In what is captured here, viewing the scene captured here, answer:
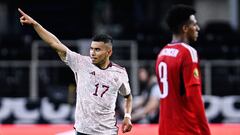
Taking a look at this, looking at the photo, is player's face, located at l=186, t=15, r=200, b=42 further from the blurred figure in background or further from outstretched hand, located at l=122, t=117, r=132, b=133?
the blurred figure in background

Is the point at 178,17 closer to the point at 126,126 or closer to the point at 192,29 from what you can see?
the point at 192,29

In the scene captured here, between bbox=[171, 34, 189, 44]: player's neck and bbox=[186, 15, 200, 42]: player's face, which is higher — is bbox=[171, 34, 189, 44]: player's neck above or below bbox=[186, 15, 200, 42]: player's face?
below

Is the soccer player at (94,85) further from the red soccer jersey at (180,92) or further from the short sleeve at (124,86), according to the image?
the red soccer jersey at (180,92)

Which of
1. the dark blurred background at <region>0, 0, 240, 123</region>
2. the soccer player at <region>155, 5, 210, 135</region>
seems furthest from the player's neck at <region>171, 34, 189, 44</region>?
the dark blurred background at <region>0, 0, 240, 123</region>

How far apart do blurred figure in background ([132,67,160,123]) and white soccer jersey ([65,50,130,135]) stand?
6.80 metres

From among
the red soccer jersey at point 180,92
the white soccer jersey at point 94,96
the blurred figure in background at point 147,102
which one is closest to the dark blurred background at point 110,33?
the blurred figure in background at point 147,102

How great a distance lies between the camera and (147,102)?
15.8 m

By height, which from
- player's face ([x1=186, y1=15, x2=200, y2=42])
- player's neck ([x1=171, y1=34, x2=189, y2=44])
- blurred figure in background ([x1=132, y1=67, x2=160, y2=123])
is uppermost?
player's face ([x1=186, y1=15, x2=200, y2=42])

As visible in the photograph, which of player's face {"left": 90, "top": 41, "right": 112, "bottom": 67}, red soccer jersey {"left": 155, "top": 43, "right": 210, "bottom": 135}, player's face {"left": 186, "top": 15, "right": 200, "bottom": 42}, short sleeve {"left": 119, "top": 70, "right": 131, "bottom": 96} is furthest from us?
short sleeve {"left": 119, "top": 70, "right": 131, "bottom": 96}

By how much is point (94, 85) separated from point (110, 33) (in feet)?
44.2

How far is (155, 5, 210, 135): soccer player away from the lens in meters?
7.27

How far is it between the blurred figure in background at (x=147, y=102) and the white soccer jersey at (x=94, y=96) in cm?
680

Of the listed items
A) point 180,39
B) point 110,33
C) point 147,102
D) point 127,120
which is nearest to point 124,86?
point 127,120

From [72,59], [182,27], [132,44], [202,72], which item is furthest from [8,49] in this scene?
[182,27]
